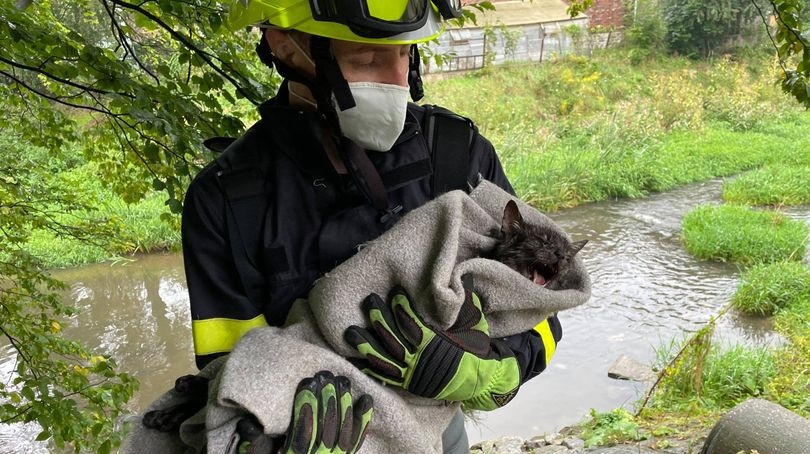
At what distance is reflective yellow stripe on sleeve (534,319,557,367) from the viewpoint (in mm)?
1582

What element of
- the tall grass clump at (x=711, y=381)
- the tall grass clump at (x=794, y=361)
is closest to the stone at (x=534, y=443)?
the tall grass clump at (x=711, y=381)

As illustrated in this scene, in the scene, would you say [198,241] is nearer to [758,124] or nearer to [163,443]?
[163,443]

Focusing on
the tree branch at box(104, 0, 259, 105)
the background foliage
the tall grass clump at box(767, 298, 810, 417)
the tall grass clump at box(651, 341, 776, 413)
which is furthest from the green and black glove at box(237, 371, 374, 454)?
the tall grass clump at box(651, 341, 776, 413)

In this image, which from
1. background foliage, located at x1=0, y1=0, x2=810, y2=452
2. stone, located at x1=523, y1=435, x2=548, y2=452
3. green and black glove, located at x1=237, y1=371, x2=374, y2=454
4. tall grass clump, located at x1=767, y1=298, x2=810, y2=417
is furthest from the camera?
stone, located at x1=523, y1=435, x2=548, y2=452

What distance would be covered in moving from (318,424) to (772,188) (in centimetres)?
1154


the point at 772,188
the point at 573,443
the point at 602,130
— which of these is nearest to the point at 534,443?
the point at 573,443

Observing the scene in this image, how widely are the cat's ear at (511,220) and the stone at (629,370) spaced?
5218 millimetres

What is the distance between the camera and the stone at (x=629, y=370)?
6176 mm

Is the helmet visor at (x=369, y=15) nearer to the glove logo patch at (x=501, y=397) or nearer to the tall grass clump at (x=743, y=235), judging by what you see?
the glove logo patch at (x=501, y=397)

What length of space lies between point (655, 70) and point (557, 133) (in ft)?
22.7

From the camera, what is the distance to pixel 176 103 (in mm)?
2359

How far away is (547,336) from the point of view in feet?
5.24

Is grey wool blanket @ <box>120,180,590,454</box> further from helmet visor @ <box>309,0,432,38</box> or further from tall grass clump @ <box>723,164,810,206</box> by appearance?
tall grass clump @ <box>723,164,810,206</box>

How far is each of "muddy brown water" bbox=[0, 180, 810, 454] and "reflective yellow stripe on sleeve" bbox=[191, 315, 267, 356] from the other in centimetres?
463
